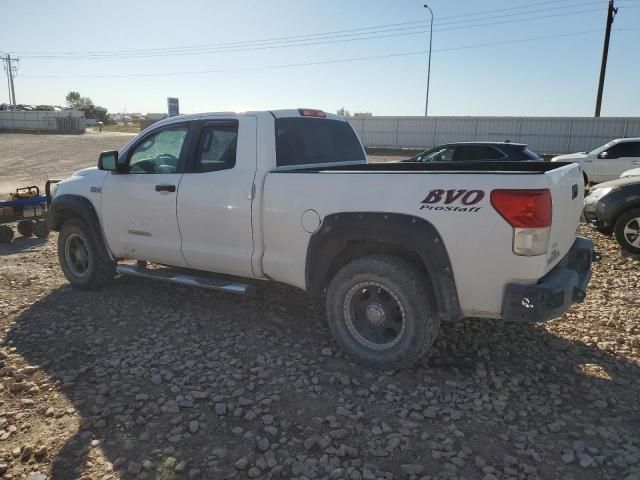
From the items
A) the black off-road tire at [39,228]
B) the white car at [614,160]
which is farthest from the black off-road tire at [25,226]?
the white car at [614,160]

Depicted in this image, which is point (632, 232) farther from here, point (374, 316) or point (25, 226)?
point (25, 226)

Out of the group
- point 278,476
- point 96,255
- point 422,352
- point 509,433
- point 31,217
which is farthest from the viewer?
point 31,217

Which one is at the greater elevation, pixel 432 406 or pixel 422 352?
pixel 422 352

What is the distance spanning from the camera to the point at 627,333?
180 inches

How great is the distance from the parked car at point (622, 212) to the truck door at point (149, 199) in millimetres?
6104

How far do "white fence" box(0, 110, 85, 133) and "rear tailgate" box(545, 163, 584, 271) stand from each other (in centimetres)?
5640

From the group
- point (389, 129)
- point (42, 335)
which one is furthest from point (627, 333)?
point (389, 129)

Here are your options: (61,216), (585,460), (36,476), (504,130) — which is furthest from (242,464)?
(504,130)

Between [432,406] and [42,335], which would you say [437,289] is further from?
[42,335]

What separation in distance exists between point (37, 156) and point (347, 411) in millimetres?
27798

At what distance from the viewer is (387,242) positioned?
12.0ft

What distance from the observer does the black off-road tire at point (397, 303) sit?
3633mm

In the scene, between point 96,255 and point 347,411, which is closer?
point 347,411

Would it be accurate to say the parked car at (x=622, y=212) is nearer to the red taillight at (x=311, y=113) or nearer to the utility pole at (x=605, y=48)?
the red taillight at (x=311, y=113)
